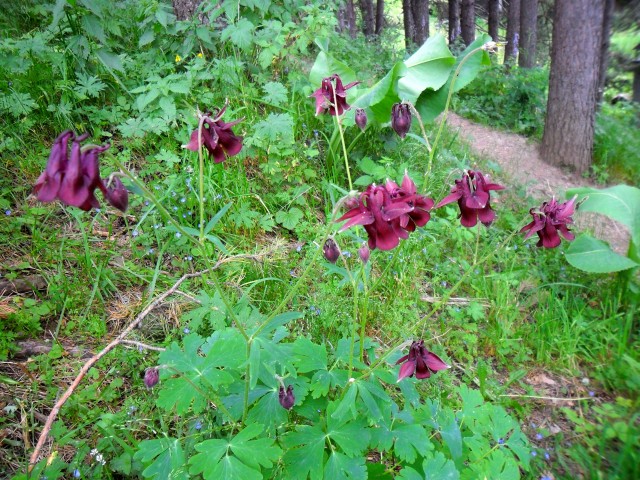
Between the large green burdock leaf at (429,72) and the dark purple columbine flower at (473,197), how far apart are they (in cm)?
175

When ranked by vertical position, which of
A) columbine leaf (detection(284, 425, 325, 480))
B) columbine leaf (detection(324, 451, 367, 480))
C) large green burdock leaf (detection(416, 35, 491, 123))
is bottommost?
columbine leaf (detection(324, 451, 367, 480))

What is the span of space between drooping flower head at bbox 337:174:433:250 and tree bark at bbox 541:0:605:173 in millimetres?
4767

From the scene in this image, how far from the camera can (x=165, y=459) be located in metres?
1.41

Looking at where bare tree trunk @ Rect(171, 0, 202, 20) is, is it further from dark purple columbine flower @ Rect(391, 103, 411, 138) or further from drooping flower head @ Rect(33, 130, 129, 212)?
drooping flower head @ Rect(33, 130, 129, 212)

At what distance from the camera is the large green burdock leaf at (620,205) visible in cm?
295

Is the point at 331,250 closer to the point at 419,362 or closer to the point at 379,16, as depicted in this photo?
the point at 419,362

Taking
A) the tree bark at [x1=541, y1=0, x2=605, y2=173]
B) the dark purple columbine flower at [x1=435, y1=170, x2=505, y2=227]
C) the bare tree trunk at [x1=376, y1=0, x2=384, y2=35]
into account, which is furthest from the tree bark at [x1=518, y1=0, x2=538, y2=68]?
the dark purple columbine flower at [x1=435, y1=170, x2=505, y2=227]

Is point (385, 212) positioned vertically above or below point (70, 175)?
below

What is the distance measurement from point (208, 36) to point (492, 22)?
41.9ft

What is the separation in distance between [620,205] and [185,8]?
4.22 meters

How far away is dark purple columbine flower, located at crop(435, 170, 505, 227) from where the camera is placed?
1276 millimetres

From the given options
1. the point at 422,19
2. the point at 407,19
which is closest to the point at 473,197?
the point at 422,19

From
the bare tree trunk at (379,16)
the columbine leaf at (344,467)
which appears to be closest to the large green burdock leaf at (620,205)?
the columbine leaf at (344,467)

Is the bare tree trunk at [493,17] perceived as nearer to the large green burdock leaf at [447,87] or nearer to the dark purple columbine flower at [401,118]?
the large green burdock leaf at [447,87]
